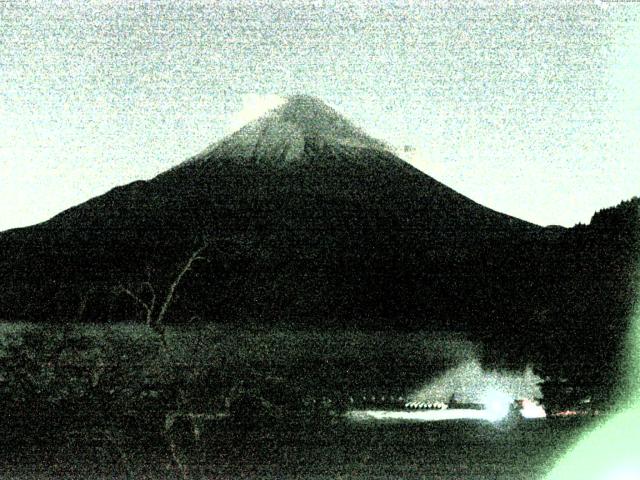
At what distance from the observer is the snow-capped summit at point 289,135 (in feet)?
365

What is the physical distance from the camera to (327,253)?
69.2 m

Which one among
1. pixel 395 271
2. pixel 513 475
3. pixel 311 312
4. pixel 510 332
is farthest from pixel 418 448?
pixel 395 271

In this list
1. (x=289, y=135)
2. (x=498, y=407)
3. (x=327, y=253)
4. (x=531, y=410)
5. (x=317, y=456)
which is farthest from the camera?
(x=289, y=135)

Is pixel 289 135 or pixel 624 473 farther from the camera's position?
pixel 289 135

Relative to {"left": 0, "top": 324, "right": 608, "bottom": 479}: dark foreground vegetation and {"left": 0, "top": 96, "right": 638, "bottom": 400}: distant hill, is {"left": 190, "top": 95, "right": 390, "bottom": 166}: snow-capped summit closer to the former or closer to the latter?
{"left": 0, "top": 96, "right": 638, "bottom": 400}: distant hill

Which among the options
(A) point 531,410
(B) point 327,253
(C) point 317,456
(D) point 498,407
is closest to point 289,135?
(B) point 327,253

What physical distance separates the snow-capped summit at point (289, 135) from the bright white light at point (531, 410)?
85508mm

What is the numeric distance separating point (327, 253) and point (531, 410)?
47.8 m

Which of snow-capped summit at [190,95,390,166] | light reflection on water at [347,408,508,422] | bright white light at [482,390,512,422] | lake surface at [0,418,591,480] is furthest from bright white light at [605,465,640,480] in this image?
snow-capped summit at [190,95,390,166]

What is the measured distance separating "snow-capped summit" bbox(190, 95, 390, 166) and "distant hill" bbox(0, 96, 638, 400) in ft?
1.25

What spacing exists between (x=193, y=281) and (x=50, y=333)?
42.9 m

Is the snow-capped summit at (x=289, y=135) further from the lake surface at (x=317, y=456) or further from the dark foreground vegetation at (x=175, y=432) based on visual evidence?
the dark foreground vegetation at (x=175, y=432)

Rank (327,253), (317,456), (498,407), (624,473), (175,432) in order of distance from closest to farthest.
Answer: (624,473) < (317,456) < (175,432) < (498,407) < (327,253)

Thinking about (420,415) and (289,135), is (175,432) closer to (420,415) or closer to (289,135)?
(420,415)
